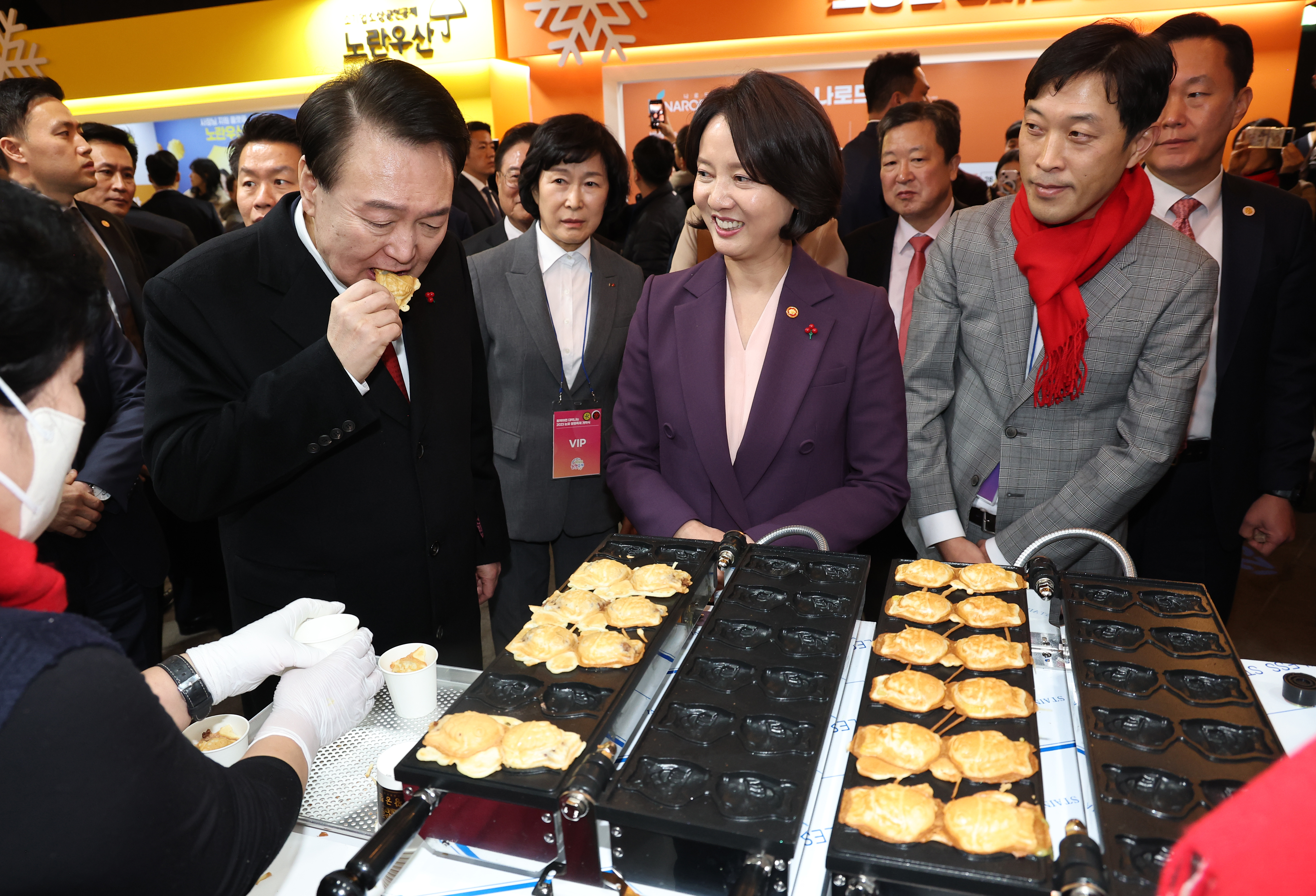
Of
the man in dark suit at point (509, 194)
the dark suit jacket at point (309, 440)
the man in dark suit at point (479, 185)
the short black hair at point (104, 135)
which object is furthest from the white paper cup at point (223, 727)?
the man in dark suit at point (479, 185)

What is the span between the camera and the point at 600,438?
2850 mm

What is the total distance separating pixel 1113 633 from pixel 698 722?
Result: 729mm

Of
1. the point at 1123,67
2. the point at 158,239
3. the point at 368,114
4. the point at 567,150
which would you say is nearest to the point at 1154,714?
the point at 1123,67

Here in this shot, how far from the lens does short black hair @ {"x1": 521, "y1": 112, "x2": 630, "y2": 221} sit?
2.99 meters

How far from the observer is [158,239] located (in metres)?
4.39

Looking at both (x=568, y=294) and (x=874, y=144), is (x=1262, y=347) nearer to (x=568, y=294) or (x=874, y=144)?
(x=874, y=144)

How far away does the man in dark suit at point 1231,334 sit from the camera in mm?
2459

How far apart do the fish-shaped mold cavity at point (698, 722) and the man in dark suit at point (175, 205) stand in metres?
6.10

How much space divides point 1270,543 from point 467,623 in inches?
97.5

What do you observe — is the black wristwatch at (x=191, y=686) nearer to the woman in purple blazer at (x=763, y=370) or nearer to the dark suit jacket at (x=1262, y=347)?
the woman in purple blazer at (x=763, y=370)

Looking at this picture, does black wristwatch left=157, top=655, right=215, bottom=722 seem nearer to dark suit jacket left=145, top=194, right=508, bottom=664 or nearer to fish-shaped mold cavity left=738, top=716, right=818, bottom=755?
dark suit jacket left=145, top=194, right=508, bottom=664

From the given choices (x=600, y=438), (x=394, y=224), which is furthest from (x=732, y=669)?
(x=600, y=438)

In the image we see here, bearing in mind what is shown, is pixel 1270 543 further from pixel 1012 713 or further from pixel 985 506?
pixel 1012 713

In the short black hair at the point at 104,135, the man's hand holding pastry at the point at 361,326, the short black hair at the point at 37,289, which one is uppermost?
the short black hair at the point at 104,135
